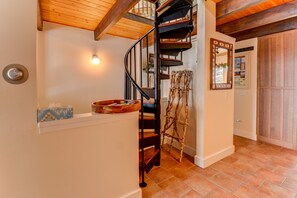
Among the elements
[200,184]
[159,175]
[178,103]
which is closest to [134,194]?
[159,175]

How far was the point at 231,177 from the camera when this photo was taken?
7.28 ft

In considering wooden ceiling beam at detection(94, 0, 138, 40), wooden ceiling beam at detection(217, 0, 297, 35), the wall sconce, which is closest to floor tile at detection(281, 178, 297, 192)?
wooden ceiling beam at detection(217, 0, 297, 35)

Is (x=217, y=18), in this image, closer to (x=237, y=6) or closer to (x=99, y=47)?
(x=237, y=6)

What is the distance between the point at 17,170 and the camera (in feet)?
3.80

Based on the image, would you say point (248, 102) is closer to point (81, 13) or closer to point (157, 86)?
point (157, 86)

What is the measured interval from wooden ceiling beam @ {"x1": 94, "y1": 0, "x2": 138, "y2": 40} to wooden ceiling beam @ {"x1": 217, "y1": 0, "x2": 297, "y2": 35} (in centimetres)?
204

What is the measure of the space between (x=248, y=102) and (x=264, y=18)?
192cm

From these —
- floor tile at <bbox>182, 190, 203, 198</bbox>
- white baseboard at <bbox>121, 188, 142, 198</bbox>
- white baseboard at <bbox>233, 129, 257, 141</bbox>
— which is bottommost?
floor tile at <bbox>182, 190, 203, 198</bbox>

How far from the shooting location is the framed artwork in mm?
3736

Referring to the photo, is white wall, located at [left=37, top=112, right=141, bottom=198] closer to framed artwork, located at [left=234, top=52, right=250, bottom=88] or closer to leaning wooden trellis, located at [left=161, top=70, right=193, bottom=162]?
leaning wooden trellis, located at [left=161, top=70, right=193, bottom=162]

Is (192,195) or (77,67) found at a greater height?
(77,67)

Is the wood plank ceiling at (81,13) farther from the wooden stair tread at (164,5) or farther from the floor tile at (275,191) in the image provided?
the floor tile at (275,191)

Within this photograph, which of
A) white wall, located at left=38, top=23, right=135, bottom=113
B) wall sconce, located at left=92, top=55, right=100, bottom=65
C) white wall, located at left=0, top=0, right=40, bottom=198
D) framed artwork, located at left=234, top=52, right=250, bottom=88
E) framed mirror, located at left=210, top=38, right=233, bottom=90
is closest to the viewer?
white wall, located at left=0, top=0, right=40, bottom=198

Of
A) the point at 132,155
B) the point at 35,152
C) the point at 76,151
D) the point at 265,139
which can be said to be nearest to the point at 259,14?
the point at 265,139
